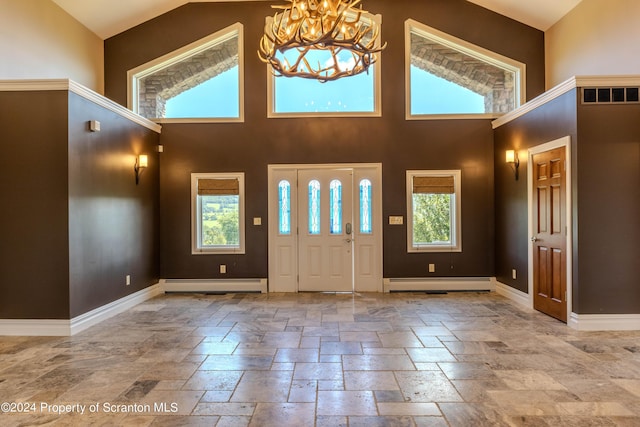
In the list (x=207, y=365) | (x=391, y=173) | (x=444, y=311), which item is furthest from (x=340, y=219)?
(x=207, y=365)

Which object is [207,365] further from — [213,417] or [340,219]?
[340,219]

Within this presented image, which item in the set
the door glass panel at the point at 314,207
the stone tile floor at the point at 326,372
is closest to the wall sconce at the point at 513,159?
the stone tile floor at the point at 326,372

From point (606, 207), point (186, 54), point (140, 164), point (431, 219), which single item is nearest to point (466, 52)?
point (431, 219)

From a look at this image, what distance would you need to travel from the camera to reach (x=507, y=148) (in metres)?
5.75

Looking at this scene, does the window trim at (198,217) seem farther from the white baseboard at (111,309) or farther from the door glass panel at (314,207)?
the door glass panel at (314,207)

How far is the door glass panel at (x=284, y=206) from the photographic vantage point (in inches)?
249

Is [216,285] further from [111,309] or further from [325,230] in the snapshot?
[325,230]

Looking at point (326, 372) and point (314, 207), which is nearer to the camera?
point (326, 372)

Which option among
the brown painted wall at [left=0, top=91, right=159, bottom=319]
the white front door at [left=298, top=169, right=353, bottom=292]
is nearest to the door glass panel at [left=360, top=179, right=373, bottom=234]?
the white front door at [left=298, top=169, right=353, bottom=292]

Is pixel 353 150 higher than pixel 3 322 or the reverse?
higher

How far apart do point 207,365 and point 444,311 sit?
3135 millimetres

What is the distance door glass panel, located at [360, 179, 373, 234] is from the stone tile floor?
5.85 feet

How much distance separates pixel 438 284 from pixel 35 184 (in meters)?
5.68

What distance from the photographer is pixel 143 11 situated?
6086mm
